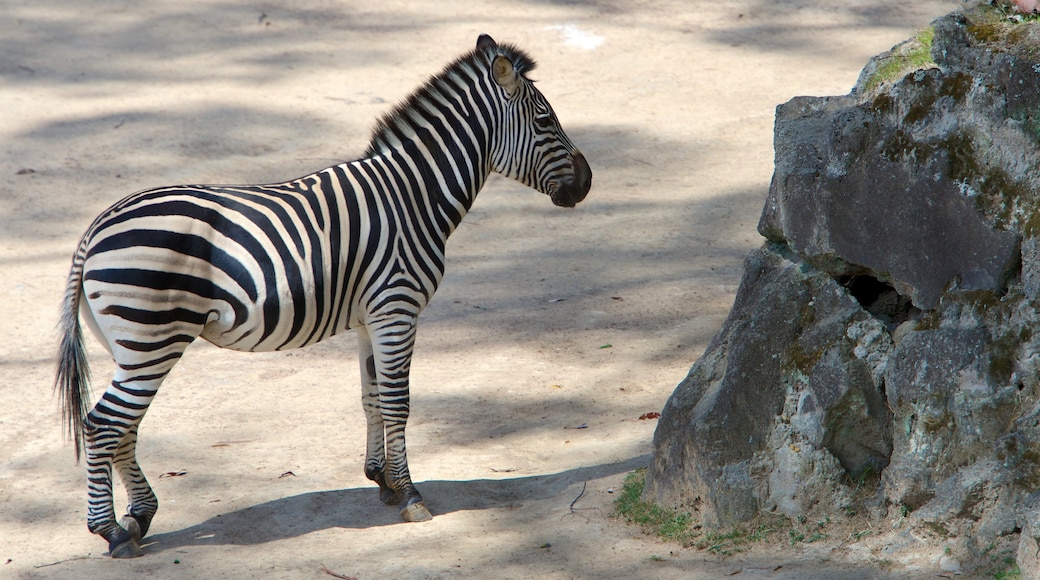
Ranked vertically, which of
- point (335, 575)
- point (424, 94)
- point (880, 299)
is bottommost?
point (335, 575)

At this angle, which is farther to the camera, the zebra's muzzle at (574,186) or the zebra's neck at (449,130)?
the zebra's muzzle at (574,186)

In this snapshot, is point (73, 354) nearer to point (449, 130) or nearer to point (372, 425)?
point (372, 425)

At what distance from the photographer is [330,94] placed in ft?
38.3

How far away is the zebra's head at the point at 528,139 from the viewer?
5195 millimetres

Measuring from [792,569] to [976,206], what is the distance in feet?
4.86

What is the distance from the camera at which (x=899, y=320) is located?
414 cm

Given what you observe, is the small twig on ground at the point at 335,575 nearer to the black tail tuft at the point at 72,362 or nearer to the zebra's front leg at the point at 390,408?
the zebra's front leg at the point at 390,408

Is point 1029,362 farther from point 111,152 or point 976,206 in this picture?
point 111,152

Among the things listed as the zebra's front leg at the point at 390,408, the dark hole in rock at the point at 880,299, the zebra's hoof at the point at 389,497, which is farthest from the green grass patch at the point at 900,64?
the zebra's hoof at the point at 389,497

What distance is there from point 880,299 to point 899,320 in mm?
137

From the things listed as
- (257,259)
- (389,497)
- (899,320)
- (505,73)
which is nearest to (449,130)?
(505,73)

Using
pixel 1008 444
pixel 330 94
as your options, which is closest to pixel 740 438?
pixel 1008 444

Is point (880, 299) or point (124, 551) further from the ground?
point (880, 299)

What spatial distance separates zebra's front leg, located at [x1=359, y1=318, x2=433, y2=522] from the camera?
192 inches
